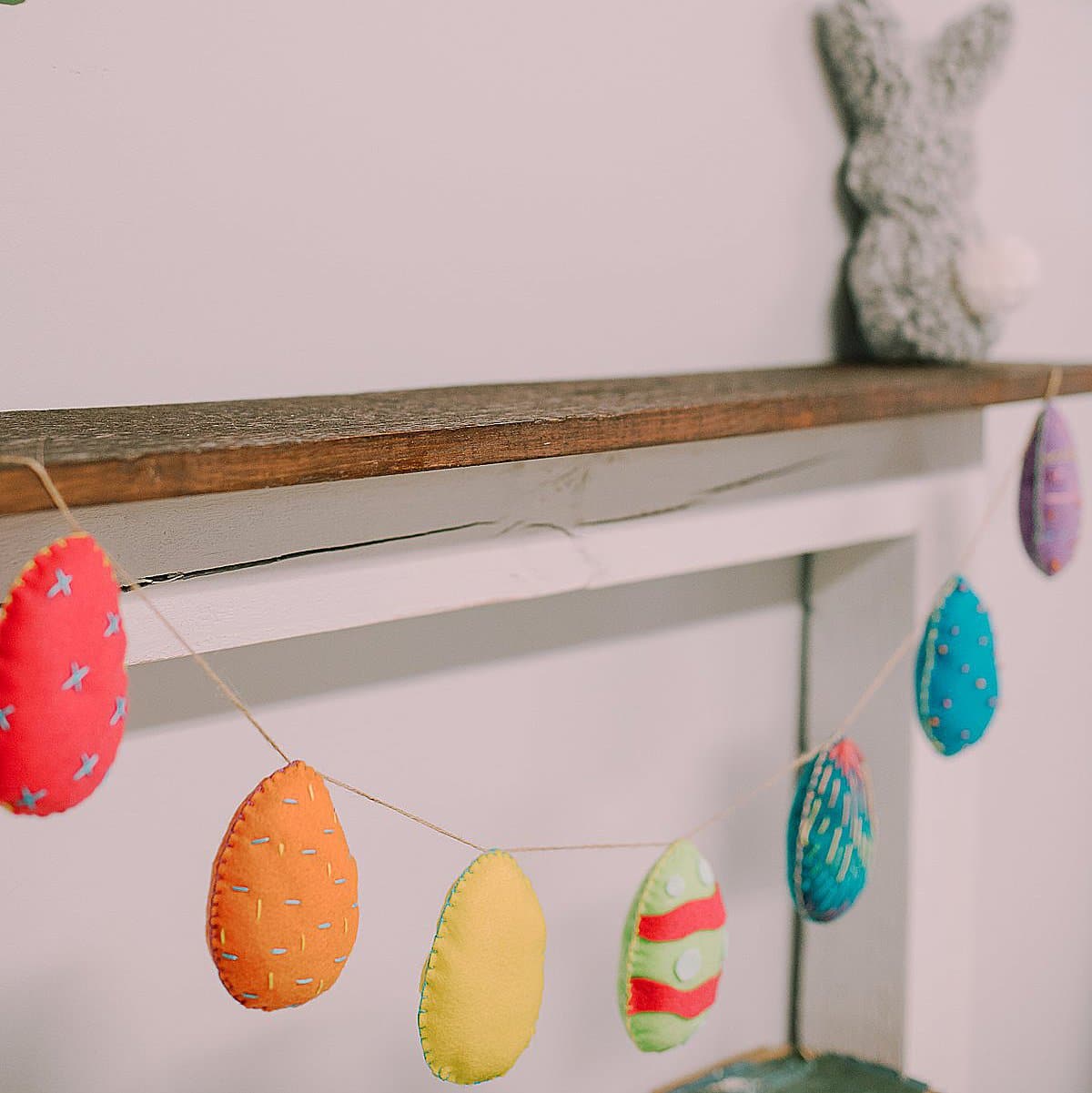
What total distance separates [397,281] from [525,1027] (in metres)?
0.41

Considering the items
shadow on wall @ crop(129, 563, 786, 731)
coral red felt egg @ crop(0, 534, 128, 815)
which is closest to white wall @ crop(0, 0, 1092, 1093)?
shadow on wall @ crop(129, 563, 786, 731)

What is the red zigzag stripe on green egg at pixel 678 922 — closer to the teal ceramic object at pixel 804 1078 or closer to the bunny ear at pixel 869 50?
the teal ceramic object at pixel 804 1078

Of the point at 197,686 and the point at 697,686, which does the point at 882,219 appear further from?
the point at 197,686

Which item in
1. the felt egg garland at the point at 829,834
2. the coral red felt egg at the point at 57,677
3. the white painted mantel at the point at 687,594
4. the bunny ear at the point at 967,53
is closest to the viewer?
the coral red felt egg at the point at 57,677

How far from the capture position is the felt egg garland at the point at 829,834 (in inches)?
31.1

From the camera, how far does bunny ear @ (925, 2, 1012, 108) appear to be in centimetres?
90

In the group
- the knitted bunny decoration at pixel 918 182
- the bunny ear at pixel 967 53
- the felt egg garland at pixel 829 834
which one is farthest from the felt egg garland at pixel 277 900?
the bunny ear at pixel 967 53

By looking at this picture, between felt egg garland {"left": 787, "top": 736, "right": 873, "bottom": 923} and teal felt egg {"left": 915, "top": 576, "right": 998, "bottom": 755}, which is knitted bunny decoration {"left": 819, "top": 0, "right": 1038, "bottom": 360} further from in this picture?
felt egg garland {"left": 787, "top": 736, "right": 873, "bottom": 923}

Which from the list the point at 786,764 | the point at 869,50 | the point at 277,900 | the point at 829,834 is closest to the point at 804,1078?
the point at 786,764

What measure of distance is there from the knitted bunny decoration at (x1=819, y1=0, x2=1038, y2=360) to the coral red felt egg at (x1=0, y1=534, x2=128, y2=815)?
2.03ft

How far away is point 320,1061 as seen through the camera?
0.83m

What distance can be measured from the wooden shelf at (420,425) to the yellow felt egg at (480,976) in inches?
8.5

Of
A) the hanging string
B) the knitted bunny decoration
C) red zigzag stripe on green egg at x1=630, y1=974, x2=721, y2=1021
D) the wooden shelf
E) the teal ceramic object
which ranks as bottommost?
the teal ceramic object

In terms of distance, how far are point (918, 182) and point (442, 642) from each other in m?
0.46
